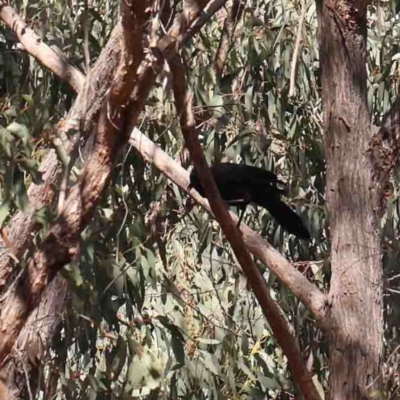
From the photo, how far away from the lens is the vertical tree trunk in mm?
2539

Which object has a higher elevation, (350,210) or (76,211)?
(350,210)

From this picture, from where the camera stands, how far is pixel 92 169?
2.31 metres

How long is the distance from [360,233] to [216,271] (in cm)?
137

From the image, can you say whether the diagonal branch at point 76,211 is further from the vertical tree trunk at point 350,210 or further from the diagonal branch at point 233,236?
the vertical tree trunk at point 350,210

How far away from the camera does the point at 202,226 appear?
11.9ft

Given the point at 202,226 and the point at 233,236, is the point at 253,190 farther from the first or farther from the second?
the point at 233,236

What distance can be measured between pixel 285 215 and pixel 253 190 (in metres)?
0.14

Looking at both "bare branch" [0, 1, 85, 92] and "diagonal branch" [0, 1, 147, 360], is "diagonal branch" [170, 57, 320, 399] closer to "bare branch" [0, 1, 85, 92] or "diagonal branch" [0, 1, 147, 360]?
"diagonal branch" [0, 1, 147, 360]

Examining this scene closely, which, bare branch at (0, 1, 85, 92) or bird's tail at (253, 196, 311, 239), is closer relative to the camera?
bare branch at (0, 1, 85, 92)

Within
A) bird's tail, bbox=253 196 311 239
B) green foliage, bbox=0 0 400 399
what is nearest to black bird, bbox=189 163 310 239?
bird's tail, bbox=253 196 311 239

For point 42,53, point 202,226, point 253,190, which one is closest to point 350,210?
point 253,190

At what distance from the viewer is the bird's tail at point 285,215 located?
3.21 m

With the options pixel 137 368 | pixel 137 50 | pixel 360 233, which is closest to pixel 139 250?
pixel 137 368

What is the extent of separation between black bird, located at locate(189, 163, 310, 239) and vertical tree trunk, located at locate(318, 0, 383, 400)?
1.48 ft
